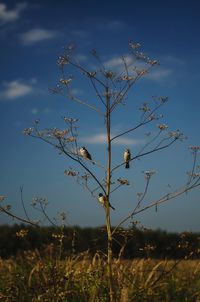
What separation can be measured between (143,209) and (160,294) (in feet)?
8.16

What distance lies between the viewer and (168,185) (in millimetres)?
7434

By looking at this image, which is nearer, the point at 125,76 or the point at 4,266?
the point at 125,76

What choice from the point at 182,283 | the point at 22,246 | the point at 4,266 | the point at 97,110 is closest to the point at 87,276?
the point at 182,283

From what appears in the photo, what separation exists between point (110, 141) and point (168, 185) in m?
0.98

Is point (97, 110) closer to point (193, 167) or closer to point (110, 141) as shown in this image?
point (110, 141)

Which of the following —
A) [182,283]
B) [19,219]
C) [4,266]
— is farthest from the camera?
[4,266]

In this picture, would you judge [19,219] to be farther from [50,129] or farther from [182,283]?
[182,283]

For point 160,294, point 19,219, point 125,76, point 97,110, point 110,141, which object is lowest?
point 160,294

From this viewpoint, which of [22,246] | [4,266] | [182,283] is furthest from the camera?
[22,246]

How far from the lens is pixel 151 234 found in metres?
30.3

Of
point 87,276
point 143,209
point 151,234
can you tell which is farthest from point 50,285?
point 151,234

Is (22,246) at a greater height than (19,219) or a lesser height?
greater

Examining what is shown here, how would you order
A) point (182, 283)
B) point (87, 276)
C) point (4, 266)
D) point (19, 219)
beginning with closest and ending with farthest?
point (19, 219) < point (87, 276) < point (182, 283) < point (4, 266)

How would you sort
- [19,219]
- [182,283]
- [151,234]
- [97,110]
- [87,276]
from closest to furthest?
1. [19,219]
2. [97,110]
3. [87,276]
4. [182,283]
5. [151,234]
